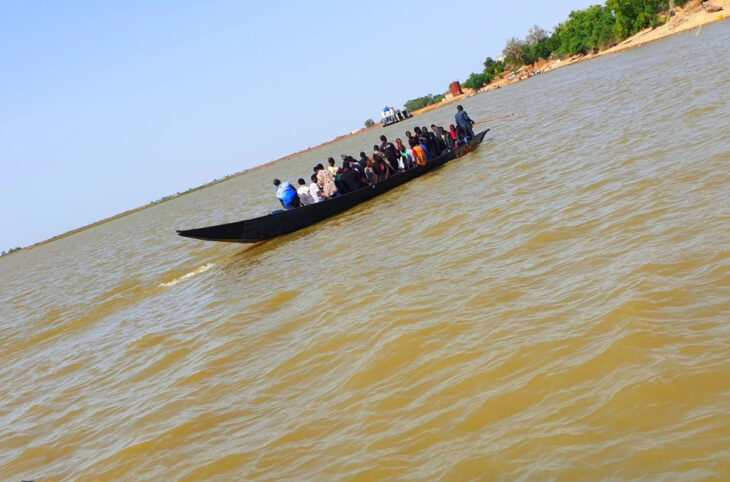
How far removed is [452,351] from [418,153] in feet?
43.7

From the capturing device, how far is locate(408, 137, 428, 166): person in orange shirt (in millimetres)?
18219

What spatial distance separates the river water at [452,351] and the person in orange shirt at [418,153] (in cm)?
514

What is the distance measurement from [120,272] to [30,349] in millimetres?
7835

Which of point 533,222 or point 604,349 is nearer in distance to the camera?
point 604,349

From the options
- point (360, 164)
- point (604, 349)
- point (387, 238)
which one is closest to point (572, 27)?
point (360, 164)

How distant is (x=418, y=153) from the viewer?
59.8ft

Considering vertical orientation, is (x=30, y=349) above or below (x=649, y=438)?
above

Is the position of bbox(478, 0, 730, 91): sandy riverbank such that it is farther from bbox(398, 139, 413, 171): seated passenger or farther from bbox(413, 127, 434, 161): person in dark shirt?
bbox(398, 139, 413, 171): seated passenger

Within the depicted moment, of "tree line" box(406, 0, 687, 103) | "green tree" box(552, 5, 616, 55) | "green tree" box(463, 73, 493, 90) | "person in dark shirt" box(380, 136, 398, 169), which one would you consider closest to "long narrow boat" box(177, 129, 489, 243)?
"person in dark shirt" box(380, 136, 398, 169)

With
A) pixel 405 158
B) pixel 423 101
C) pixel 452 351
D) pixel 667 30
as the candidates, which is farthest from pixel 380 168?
pixel 423 101

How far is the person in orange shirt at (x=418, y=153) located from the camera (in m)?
18.2

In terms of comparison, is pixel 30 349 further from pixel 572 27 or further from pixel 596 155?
pixel 572 27

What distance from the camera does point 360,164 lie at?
680 inches

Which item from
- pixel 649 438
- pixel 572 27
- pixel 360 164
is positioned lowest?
pixel 649 438
